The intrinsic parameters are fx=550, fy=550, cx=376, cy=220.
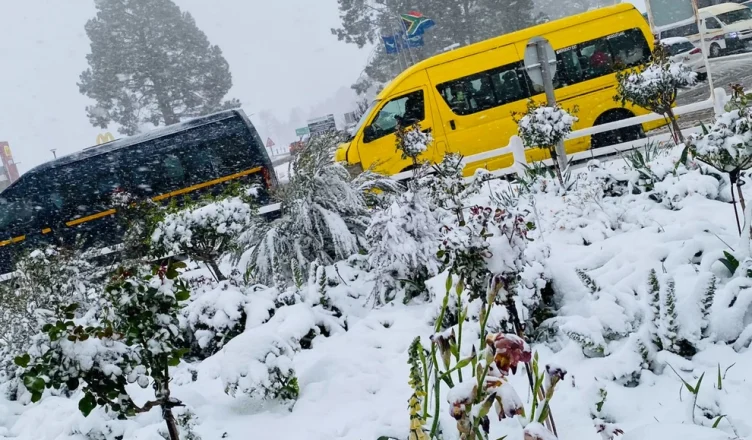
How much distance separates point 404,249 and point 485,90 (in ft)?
19.9

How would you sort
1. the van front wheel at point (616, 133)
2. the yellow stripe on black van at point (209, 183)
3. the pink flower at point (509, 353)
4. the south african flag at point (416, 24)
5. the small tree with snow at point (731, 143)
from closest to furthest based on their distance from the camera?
the pink flower at point (509, 353) → the small tree with snow at point (731, 143) → the van front wheel at point (616, 133) → the yellow stripe on black van at point (209, 183) → the south african flag at point (416, 24)

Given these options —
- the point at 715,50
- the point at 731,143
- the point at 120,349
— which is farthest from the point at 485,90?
the point at 715,50

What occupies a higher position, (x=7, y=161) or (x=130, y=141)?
(x=7, y=161)

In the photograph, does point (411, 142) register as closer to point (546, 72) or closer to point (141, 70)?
point (546, 72)

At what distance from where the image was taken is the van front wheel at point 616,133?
9297 mm

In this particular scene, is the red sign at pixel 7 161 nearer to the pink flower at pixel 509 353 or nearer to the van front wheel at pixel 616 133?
the van front wheel at pixel 616 133

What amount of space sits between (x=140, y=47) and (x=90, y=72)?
375cm

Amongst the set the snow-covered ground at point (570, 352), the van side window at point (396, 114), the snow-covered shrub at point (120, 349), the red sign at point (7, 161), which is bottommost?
the snow-covered ground at point (570, 352)

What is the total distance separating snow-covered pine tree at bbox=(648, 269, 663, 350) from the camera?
2.90 meters

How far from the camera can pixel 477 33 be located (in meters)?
32.6

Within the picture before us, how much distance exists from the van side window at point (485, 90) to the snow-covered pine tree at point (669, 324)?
7.36m

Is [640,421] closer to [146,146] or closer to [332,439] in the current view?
[332,439]

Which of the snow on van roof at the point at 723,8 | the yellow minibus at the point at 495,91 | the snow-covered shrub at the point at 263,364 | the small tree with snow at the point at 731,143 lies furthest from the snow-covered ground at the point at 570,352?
the snow on van roof at the point at 723,8

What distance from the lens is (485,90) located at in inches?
387
